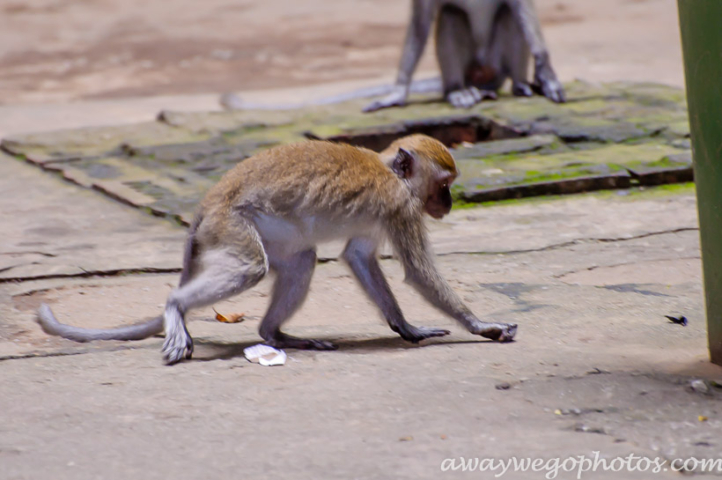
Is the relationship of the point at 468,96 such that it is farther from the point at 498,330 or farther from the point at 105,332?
the point at 105,332

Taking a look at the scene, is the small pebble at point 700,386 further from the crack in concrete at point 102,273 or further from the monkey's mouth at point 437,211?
the crack in concrete at point 102,273

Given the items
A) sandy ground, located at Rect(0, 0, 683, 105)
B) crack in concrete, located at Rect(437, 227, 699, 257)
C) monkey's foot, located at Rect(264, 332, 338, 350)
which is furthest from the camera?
sandy ground, located at Rect(0, 0, 683, 105)

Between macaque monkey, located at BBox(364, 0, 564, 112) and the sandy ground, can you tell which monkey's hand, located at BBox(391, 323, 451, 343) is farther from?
the sandy ground

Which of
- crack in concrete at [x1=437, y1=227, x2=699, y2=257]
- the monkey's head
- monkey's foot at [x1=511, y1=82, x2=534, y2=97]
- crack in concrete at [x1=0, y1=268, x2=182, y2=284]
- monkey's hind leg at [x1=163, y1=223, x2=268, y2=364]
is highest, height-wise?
the monkey's head

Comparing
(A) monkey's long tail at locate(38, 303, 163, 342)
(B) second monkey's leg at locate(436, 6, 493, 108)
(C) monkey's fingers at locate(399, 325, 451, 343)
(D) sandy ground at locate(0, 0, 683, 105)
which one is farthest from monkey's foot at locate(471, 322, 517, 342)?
(D) sandy ground at locate(0, 0, 683, 105)

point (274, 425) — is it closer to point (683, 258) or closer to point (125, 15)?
point (683, 258)

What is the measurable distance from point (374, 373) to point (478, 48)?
6.52 meters

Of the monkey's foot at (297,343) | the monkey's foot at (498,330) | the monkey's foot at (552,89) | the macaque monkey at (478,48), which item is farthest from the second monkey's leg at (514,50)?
the monkey's foot at (297,343)

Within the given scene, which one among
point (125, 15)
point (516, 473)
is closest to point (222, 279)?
point (516, 473)

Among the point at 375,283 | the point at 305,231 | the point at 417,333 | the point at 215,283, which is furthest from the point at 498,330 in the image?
the point at 215,283

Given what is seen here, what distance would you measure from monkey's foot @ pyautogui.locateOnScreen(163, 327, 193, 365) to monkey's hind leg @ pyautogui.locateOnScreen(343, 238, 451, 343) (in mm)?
750

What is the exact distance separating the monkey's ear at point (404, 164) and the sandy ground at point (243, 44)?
7535mm

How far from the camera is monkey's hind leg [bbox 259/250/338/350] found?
13.1ft

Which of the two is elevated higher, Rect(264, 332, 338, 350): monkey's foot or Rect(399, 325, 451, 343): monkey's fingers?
Rect(264, 332, 338, 350): monkey's foot
